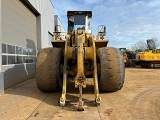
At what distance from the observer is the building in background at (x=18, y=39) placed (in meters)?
9.70

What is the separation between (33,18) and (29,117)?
1150 centimetres

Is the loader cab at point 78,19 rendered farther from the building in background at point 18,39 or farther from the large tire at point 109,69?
the large tire at point 109,69

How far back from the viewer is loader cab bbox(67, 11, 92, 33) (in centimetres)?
1044

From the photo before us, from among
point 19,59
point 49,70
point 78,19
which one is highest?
point 78,19

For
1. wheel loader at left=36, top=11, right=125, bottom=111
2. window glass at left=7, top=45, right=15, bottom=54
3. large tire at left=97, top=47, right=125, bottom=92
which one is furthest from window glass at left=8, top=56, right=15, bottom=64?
large tire at left=97, top=47, right=125, bottom=92

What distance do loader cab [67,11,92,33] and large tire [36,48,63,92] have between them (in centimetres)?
289

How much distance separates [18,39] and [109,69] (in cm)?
626

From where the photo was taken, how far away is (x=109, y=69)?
24.3ft

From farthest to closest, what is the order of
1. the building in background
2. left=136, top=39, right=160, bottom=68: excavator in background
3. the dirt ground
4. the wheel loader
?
left=136, top=39, right=160, bottom=68: excavator in background → the building in background → the wheel loader → the dirt ground

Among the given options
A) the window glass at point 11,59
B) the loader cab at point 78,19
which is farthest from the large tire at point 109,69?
the window glass at point 11,59

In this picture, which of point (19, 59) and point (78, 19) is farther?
point (19, 59)

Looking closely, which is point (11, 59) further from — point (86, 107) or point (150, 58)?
point (150, 58)

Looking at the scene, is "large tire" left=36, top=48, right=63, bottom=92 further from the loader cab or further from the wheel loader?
the loader cab

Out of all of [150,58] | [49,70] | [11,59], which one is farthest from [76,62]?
[150,58]
